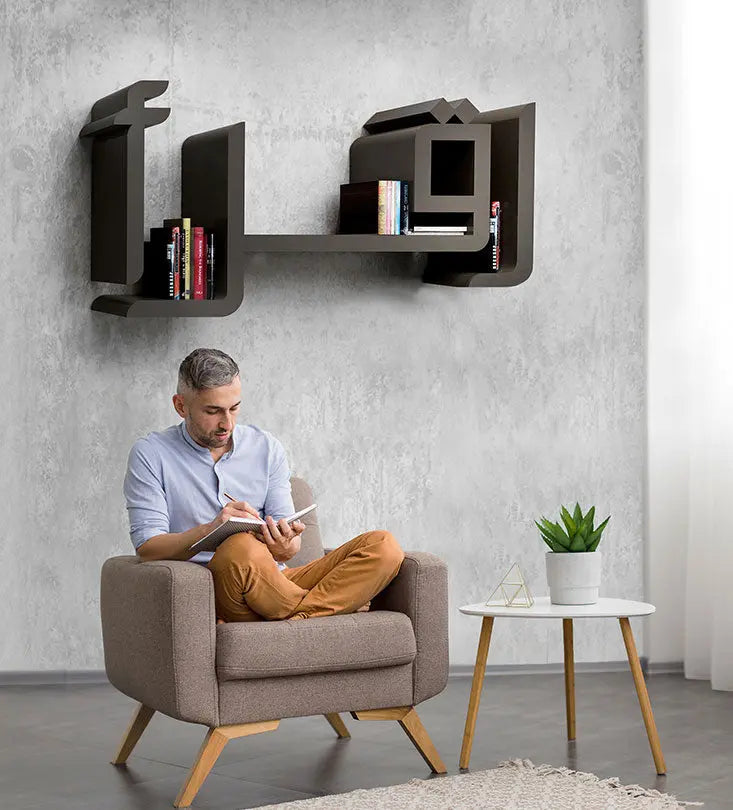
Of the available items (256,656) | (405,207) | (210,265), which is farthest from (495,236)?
(256,656)

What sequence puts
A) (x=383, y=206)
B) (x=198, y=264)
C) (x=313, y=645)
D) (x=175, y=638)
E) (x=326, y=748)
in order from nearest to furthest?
(x=175, y=638) → (x=313, y=645) → (x=326, y=748) → (x=198, y=264) → (x=383, y=206)

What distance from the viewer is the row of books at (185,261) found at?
172 inches

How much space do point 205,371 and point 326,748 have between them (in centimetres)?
109

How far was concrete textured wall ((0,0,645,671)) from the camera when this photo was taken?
15.0ft

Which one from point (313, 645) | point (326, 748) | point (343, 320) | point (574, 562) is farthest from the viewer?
point (343, 320)

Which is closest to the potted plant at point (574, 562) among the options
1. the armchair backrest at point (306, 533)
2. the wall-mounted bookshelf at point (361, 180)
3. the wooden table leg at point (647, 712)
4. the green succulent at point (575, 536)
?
the green succulent at point (575, 536)

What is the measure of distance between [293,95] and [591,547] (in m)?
1.99

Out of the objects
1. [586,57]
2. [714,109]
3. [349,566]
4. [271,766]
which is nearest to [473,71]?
[586,57]

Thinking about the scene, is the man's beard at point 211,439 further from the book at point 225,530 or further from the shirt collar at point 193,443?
the book at point 225,530

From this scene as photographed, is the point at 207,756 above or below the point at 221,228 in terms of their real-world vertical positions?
below

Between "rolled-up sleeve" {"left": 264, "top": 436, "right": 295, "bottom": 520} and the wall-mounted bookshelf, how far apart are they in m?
0.77

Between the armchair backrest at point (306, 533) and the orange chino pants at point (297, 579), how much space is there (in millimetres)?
238

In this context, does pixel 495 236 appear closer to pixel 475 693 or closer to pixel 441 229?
pixel 441 229

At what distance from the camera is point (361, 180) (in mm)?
4773
